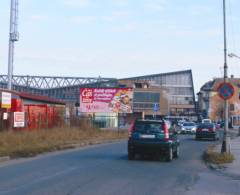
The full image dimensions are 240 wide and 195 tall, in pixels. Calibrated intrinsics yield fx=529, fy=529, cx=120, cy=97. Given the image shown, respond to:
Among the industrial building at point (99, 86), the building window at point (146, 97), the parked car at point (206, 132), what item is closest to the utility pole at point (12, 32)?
the parked car at point (206, 132)

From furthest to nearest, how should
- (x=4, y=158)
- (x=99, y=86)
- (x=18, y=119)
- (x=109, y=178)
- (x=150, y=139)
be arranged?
(x=99, y=86)
(x=18, y=119)
(x=150, y=139)
(x=4, y=158)
(x=109, y=178)

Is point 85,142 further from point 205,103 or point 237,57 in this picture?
point 205,103

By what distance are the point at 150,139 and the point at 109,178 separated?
257 inches

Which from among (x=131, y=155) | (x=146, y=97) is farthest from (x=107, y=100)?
(x=146, y=97)

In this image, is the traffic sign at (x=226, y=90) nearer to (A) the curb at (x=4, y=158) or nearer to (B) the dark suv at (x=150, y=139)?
(B) the dark suv at (x=150, y=139)

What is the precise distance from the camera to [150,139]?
68.1ft

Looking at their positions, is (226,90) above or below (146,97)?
below

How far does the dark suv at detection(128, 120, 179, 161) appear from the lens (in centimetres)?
2070

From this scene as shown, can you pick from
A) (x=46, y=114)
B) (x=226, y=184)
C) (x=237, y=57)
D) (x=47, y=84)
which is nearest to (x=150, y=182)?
(x=226, y=184)

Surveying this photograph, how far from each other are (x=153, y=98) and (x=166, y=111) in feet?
13.9

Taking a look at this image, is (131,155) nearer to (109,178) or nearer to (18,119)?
(109,178)

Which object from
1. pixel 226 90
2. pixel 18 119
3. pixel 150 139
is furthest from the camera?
pixel 18 119

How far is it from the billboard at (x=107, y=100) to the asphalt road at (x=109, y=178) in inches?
1346

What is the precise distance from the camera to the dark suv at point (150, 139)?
20.7 meters
